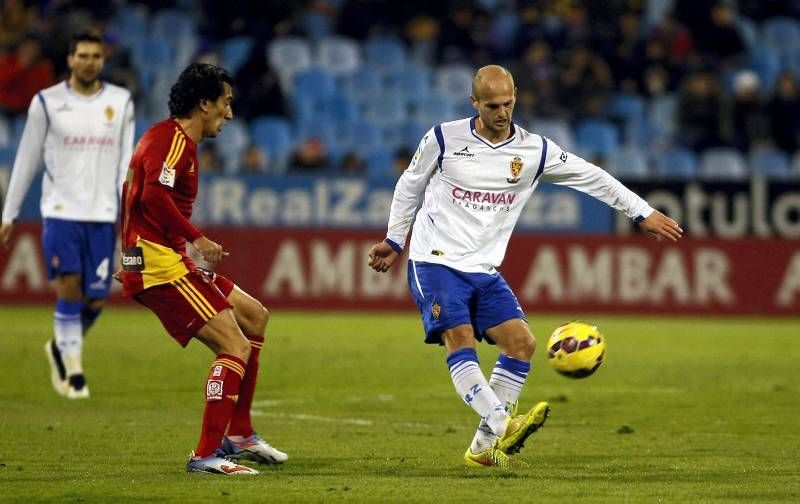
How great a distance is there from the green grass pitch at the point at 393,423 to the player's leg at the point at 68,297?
258 millimetres

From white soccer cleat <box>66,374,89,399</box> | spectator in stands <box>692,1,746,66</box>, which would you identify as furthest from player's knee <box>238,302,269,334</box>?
spectator in stands <box>692,1,746,66</box>

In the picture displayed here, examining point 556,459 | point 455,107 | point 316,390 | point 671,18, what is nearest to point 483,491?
point 556,459

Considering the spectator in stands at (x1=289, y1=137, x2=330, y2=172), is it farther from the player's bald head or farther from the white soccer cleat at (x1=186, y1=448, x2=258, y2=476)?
the white soccer cleat at (x1=186, y1=448, x2=258, y2=476)

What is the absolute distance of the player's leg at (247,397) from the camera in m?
8.25

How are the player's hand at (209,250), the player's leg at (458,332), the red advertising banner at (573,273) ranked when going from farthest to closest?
the red advertising banner at (573,273), the player's leg at (458,332), the player's hand at (209,250)

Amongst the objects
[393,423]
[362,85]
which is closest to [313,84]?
[362,85]

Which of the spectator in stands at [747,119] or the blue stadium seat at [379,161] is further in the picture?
the spectator in stands at [747,119]

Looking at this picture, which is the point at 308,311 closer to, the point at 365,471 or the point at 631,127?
the point at 631,127

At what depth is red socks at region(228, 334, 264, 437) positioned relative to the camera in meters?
8.33

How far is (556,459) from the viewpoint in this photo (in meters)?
8.50

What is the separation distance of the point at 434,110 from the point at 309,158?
305 centimetres

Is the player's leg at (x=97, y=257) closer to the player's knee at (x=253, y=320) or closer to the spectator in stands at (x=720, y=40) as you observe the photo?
the player's knee at (x=253, y=320)

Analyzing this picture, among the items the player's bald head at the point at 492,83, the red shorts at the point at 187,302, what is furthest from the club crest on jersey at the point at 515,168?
the red shorts at the point at 187,302

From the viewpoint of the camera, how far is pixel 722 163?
910 inches
